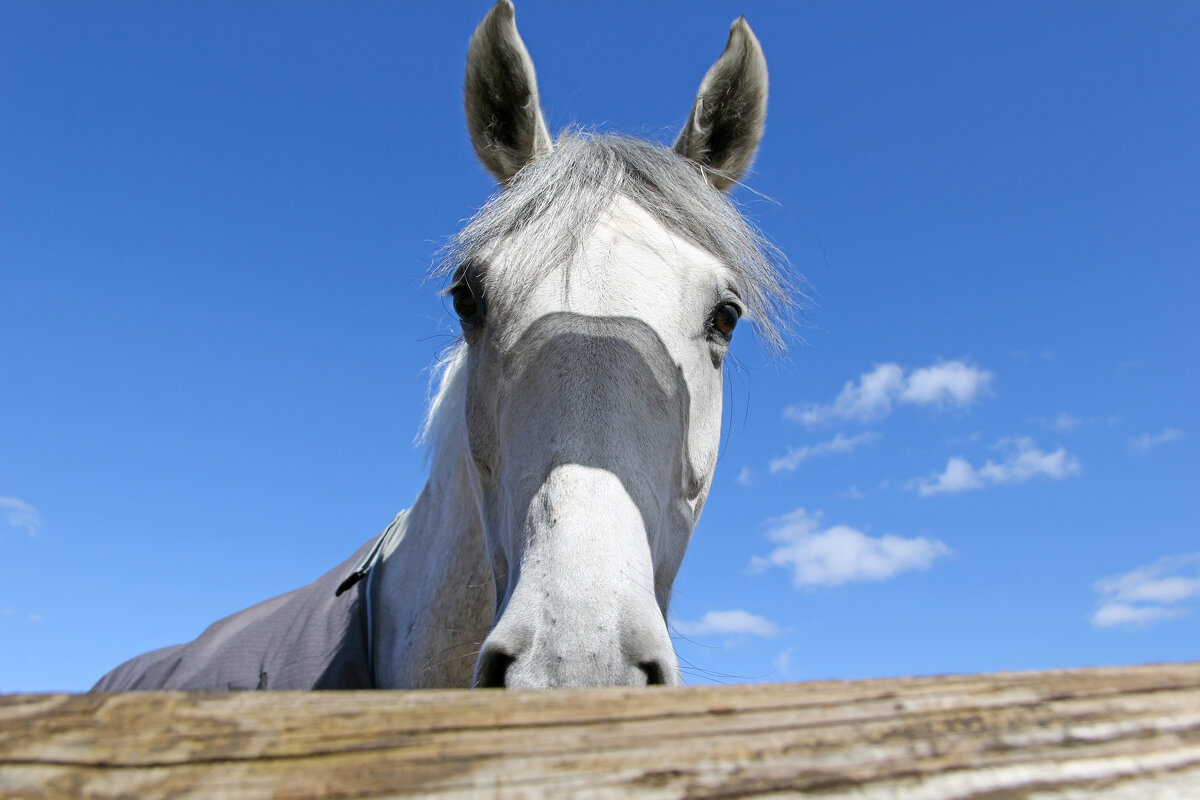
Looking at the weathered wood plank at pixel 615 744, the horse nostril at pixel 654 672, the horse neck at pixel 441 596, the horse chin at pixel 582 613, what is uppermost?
the horse neck at pixel 441 596

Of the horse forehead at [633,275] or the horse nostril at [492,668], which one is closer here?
the horse nostril at [492,668]

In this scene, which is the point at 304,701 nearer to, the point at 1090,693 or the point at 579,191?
the point at 1090,693

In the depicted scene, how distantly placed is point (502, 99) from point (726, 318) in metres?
1.46

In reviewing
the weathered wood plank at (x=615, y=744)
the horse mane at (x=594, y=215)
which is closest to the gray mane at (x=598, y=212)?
the horse mane at (x=594, y=215)

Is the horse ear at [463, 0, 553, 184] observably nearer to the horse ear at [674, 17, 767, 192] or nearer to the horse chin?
the horse ear at [674, 17, 767, 192]

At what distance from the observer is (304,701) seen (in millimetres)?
603

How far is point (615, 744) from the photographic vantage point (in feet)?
1.90

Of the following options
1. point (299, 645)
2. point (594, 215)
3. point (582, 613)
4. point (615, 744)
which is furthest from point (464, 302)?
point (615, 744)

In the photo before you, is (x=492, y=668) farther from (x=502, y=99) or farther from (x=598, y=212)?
(x=502, y=99)

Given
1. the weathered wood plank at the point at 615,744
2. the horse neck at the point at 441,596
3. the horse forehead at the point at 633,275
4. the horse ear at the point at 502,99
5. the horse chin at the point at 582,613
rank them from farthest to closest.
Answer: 1. the horse ear at the point at 502,99
2. the horse neck at the point at 441,596
3. the horse forehead at the point at 633,275
4. the horse chin at the point at 582,613
5. the weathered wood plank at the point at 615,744

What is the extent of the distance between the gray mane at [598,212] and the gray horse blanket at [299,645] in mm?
1444

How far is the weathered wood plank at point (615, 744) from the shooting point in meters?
0.55

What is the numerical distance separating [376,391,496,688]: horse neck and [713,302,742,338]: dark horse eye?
1031 millimetres

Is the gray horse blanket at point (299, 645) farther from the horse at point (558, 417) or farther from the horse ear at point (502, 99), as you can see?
the horse ear at point (502, 99)
